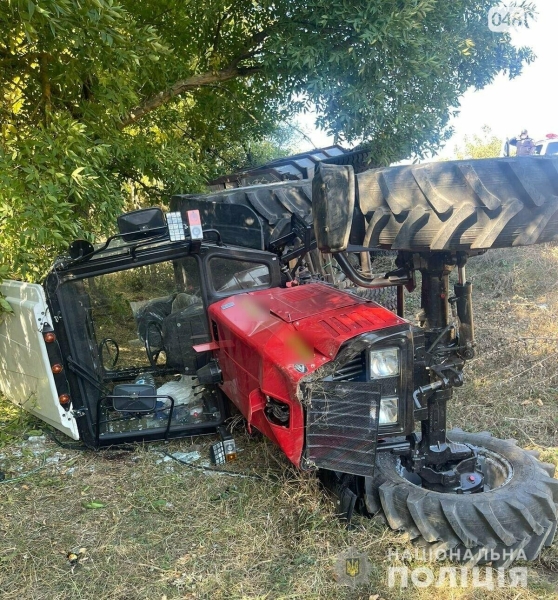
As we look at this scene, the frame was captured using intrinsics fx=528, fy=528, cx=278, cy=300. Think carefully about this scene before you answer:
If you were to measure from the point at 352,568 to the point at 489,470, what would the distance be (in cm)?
120

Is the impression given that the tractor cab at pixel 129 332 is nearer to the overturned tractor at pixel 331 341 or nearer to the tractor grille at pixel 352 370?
the overturned tractor at pixel 331 341

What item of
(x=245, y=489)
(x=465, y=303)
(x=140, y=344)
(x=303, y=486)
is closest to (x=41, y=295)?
(x=140, y=344)

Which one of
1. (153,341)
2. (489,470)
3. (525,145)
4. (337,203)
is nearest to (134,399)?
(153,341)

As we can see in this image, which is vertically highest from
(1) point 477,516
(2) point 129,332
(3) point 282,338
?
(3) point 282,338

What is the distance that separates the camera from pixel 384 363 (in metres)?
2.75

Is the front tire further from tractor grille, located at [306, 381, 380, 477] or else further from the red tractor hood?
the red tractor hood

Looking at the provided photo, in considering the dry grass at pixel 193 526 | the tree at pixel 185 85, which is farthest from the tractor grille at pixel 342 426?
the tree at pixel 185 85

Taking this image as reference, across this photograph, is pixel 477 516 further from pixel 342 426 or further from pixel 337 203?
pixel 337 203

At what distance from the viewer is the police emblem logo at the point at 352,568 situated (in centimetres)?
259

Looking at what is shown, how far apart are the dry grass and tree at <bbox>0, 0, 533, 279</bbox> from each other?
186 cm

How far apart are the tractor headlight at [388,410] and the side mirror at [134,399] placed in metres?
1.69

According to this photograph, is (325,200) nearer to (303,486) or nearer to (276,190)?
(303,486)

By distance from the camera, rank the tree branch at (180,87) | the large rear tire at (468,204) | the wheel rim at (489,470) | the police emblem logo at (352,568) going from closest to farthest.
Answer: the large rear tire at (468,204) → the police emblem logo at (352,568) → the wheel rim at (489,470) → the tree branch at (180,87)

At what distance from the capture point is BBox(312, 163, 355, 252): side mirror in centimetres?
249
